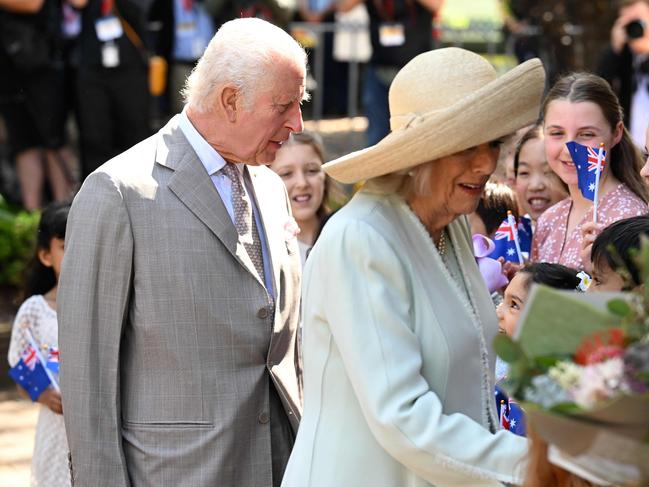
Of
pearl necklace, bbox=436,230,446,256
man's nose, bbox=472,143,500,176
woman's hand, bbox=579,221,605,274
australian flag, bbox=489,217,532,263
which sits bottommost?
→ australian flag, bbox=489,217,532,263

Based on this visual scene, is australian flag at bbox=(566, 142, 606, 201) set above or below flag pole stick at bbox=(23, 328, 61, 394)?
above

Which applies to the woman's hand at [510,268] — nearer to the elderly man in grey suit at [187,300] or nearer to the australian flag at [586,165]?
the australian flag at [586,165]

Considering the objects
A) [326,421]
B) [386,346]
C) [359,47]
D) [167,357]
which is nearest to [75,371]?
[167,357]

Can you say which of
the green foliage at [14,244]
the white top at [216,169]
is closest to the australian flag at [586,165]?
the white top at [216,169]

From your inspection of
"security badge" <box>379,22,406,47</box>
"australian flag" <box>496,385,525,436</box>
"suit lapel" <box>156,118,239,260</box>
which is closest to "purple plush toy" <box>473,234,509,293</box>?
"australian flag" <box>496,385,525,436</box>

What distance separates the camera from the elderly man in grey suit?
540 centimetres

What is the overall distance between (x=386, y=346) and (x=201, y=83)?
1.25 meters

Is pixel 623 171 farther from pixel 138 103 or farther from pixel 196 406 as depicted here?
pixel 138 103

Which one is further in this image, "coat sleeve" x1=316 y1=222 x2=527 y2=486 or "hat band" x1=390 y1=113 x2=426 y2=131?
"hat band" x1=390 y1=113 x2=426 y2=131

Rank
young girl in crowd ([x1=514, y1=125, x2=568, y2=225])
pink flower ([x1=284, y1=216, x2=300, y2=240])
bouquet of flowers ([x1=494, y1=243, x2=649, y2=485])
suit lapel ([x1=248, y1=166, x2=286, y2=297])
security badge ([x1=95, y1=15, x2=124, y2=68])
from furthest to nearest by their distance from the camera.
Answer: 1. security badge ([x1=95, y1=15, x2=124, y2=68])
2. young girl in crowd ([x1=514, y1=125, x2=568, y2=225])
3. pink flower ([x1=284, y1=216, x2=300, y2=240])
4. suit lapel ([x1=248, y1=166, x2=286, y2=297])
5. bouquet of flowers ([x1=494, y1=243, x2=649, y2=485])

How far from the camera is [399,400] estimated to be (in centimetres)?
276

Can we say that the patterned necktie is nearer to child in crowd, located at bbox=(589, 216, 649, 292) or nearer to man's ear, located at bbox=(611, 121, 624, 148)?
child in crowd, located at bbox=(589, 216, 649, 292)

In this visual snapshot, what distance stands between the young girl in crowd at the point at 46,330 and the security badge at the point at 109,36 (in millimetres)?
4222

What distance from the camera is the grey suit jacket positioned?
11.5 feet
